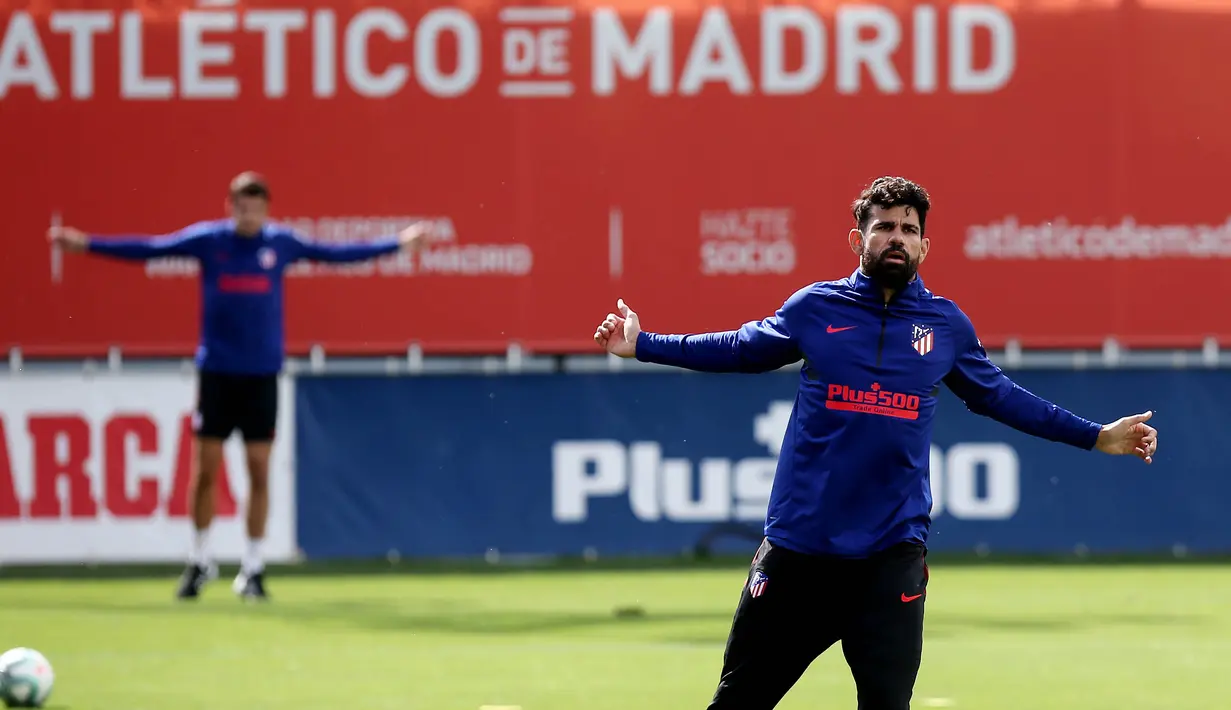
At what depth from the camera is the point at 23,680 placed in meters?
7.52

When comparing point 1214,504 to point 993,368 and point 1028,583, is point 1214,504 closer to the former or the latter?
point 1028,583

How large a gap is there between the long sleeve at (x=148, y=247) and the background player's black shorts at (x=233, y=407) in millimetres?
725

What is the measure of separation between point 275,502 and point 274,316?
2377mm

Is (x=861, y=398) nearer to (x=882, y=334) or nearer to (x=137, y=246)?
(x=882, y=334)

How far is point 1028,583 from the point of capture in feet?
41.4

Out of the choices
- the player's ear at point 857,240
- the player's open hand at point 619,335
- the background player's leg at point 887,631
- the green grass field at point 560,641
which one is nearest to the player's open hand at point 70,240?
the green grass field at point 560,641

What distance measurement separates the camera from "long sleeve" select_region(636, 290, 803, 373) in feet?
18.3

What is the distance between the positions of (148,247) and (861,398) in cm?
716

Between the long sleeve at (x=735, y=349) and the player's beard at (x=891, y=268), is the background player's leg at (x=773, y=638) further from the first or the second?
the player's beard at (x=891, y=268)

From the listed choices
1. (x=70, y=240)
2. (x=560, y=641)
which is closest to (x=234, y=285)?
(x=70, y=240)

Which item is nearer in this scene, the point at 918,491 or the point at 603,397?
the point at 918,491

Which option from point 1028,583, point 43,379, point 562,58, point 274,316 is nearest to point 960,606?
point 1028,583

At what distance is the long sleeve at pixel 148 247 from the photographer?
11641 millimetres

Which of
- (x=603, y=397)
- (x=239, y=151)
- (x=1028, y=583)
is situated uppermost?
(x=239, y=151)
